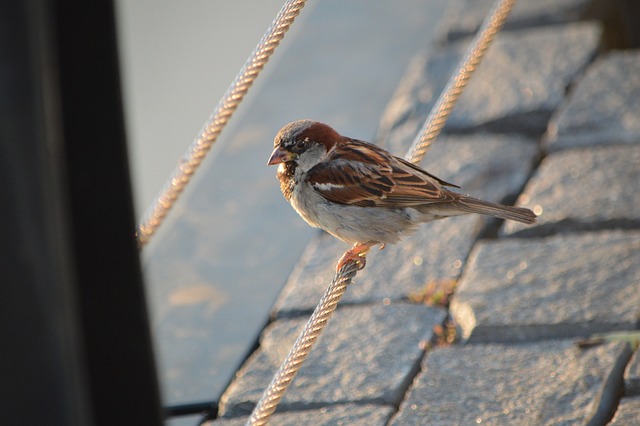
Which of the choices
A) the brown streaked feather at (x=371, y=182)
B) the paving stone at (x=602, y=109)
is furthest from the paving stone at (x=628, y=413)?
the paving stone at (x=602, y=109)

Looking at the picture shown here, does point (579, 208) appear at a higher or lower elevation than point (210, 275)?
higher

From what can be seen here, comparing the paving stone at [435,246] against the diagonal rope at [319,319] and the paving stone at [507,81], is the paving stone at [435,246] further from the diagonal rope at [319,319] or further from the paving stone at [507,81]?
the diagonal rope at [319,319]

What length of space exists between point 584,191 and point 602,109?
679 mm

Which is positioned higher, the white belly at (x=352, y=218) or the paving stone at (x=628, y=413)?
the white belly at (x=352, y=218)

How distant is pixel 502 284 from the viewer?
2.94m

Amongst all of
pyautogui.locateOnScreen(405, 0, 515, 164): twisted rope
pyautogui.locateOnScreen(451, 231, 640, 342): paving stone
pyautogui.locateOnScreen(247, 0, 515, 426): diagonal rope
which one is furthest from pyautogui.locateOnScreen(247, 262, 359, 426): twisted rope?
pyautogui.locateOnScreen(451, 231, 640, 342): paving stone

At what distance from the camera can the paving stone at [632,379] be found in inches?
94.5

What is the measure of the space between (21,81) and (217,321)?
8.75 feet

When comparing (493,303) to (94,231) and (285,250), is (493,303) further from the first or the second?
(94,231)

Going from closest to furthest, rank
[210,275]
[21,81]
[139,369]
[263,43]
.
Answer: [21,81] < [139,369] < [263,43] < [210,275]

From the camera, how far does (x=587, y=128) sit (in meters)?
3.81

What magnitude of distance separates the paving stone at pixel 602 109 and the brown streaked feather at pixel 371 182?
134 cm

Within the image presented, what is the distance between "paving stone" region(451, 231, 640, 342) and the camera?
271 cm

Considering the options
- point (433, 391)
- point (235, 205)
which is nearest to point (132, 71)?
point (235, 205)
